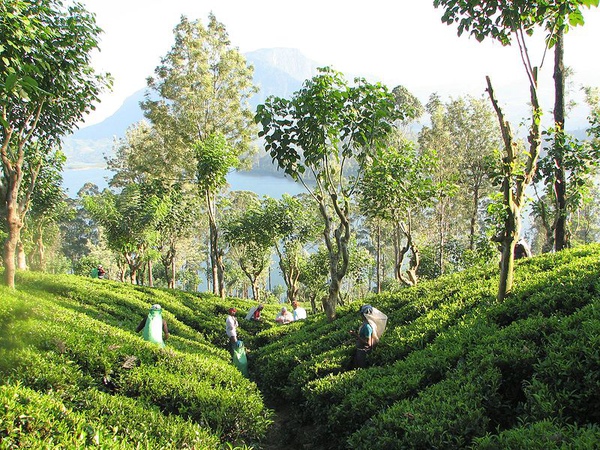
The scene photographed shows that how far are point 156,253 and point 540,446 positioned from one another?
2440 cm

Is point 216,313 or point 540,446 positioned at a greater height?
point 540,446

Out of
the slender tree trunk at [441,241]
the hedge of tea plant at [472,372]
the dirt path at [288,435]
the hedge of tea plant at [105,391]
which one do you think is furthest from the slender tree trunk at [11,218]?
the slender tree trunk at [441,241]

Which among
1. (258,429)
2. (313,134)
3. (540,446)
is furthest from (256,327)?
(540,446)

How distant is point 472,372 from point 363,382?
6.48 ft

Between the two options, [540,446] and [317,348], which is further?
[317,348]

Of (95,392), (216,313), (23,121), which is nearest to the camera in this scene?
(95,392)

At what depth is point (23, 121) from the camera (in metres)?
10.7

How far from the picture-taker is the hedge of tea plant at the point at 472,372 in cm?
468

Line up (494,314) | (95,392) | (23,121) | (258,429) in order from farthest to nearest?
(23,121), (494,314), (258,429), (95,392)

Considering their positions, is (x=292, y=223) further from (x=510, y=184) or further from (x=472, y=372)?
(x=472, y=372)

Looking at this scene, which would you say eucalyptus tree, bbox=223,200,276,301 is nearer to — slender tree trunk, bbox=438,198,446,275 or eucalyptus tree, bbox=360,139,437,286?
slender tree trunk, bbox=438,198,446,275

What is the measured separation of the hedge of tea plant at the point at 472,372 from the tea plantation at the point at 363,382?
20 mm

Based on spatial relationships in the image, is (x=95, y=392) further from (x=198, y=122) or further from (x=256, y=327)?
(x=198, y=122)

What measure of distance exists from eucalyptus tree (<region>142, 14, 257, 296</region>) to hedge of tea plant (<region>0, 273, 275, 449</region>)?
1743 cm
